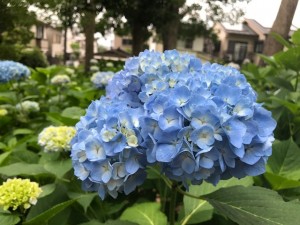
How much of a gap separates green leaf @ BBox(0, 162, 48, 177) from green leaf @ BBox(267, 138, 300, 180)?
2.60ft

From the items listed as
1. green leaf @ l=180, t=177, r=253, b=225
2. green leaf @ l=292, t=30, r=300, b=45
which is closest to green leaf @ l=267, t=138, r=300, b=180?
green leaf @ l=180, t=177, r=253, b=225

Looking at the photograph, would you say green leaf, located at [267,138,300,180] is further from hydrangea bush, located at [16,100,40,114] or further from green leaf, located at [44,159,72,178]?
hydrangea bush, located at [16,100,40,114]

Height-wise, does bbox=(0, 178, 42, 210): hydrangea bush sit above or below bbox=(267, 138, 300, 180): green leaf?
below

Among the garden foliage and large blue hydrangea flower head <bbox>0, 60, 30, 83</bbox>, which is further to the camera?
large blue hydrangea flower head <bbox>0, 60, 30, 83</bbox>

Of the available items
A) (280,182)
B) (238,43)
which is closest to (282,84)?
(280,182)

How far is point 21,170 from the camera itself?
1280 millimetres

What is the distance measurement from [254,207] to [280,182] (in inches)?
15.2

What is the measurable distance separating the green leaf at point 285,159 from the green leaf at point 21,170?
79 centimetres

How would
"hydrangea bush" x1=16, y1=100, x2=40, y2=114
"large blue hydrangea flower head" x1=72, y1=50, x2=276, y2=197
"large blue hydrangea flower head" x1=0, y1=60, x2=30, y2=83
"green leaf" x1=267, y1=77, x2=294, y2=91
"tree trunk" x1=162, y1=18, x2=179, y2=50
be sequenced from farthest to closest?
1. "tree trunk" x1=162, y1=18, x2=179, y2=50
2. "large blue hydrangea flower head" x1=0, y1=60, x2=30, y2=83
3. "hydrangea bush" x1=16, y1=100, x2=40, y2=114
4. "green leaf" x1=267, y1=77, x2=294, y2=91
5. "large blue hydrangea flower head" x1=72, y1=50, x2=276, y2=197

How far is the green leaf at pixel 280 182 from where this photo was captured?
1.21 metres

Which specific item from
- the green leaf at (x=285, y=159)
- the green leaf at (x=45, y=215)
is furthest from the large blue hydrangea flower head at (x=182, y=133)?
the green leaf at (x=285, y=159)

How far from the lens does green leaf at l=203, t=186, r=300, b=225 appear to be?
0.84m

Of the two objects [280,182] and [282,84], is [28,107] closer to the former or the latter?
[282,84]

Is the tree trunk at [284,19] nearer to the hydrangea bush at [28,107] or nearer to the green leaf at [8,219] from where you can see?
the hydrangea bush at [28,107]
